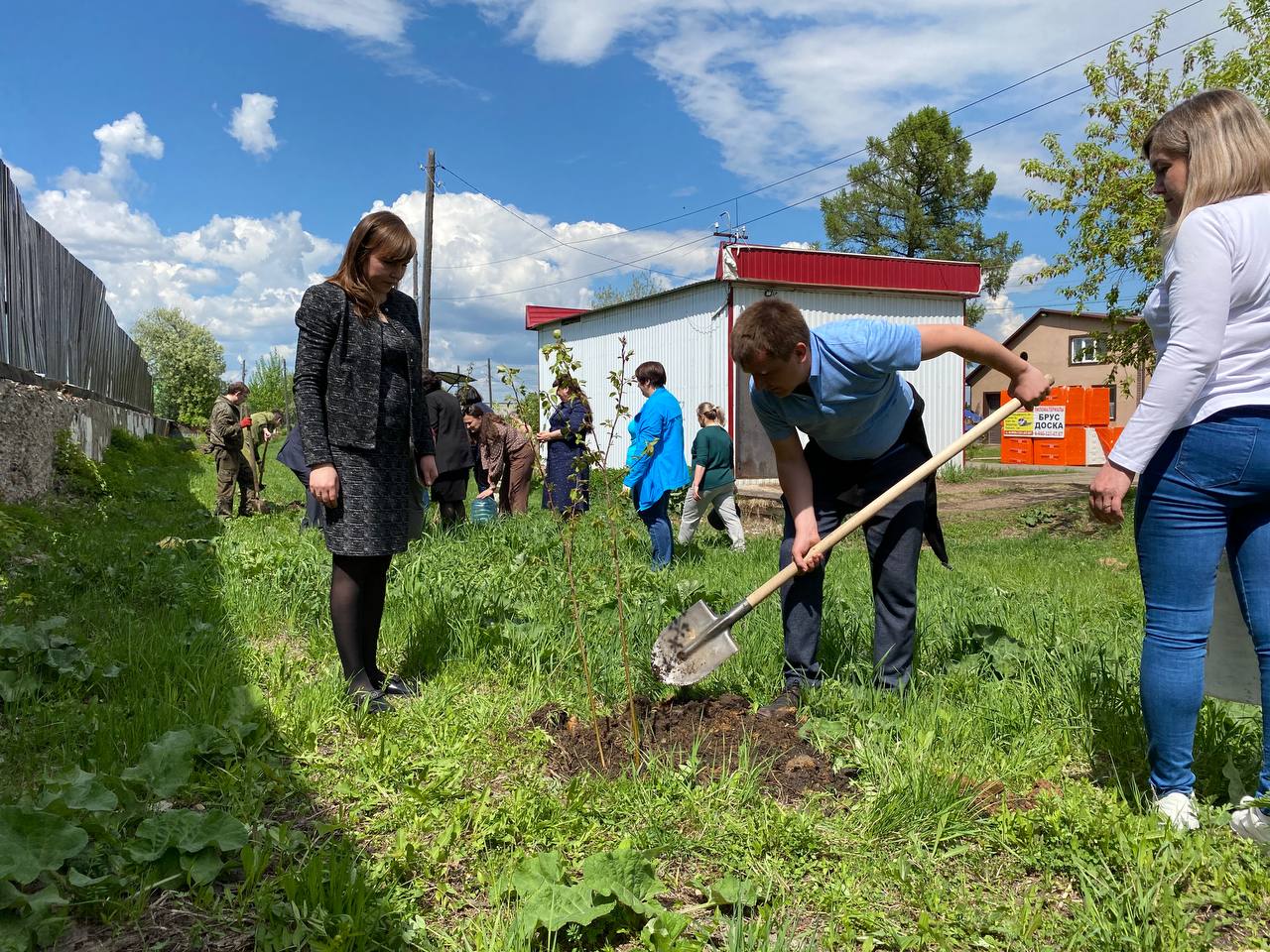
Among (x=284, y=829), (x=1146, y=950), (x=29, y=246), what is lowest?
(x=1146, y=950)

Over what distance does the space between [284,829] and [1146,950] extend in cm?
204

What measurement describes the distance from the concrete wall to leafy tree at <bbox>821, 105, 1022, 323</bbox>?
34377 mm

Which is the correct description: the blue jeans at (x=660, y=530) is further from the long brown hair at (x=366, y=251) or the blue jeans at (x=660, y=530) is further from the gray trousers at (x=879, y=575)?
the long brown hair at (x=366, y=251)

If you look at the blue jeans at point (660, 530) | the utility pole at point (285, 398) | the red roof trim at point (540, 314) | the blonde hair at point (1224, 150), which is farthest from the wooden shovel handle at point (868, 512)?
the utility pole at point (285, 398)

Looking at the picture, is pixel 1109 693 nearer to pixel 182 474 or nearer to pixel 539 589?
pixel 539 589

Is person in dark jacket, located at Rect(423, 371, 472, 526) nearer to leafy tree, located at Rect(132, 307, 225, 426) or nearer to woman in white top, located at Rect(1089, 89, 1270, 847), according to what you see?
woman in white top, located at Rect(1089, 89, 1270, 847)

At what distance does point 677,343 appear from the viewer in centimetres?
1750

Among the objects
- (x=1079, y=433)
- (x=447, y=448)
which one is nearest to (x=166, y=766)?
(x=447, y=448)

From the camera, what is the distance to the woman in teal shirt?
8.04 metres

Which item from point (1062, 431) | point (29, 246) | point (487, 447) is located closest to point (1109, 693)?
point (487, 447)

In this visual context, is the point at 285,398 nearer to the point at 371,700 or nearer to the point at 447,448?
the point at 447,448

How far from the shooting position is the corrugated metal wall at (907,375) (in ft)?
53.0

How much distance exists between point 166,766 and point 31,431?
301 inches

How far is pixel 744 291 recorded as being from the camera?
16.1m
